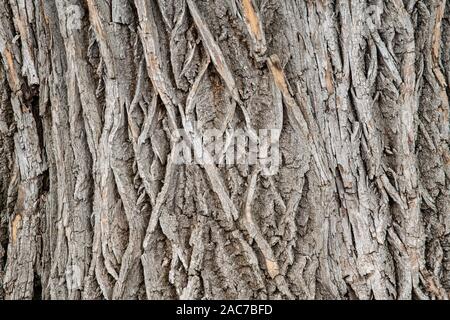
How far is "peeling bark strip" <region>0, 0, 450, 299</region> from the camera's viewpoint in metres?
2.47

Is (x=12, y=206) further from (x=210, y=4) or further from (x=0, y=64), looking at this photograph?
(x=210, y=4)

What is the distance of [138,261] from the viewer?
248 centimetres

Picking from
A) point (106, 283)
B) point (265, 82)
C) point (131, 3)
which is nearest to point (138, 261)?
point (106, 283)

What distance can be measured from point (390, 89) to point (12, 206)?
2.02 m

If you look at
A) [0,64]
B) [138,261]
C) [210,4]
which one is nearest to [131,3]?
[210,4]

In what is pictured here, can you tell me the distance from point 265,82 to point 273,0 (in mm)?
381

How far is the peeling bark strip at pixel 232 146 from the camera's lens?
97.4 inches

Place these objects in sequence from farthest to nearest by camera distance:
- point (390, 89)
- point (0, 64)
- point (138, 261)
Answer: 1. point (0, 64)
2. point (390, 89)
3. point (138, 261)

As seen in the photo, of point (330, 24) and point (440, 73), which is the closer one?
point (330, 24)

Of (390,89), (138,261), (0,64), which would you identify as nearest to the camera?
(138,261)

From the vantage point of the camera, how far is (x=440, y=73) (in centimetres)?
284

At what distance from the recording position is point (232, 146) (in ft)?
8.19

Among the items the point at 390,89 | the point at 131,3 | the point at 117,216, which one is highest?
the point at 131,3

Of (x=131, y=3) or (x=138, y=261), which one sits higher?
(x=131, y=3)
